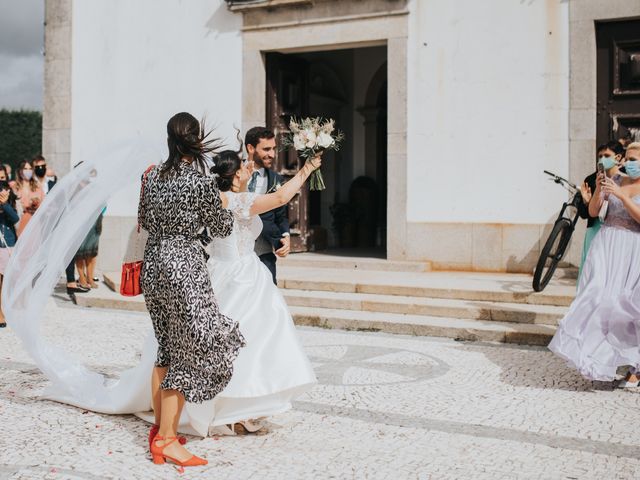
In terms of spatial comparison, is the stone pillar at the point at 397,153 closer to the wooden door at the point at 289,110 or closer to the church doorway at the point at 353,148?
the wooden door at the point at 289,110

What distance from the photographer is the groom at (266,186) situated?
5164 mm

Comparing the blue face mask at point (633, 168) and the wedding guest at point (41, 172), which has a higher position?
the wedding guest at point (41, 172)

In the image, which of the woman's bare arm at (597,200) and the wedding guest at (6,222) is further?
the wedding guest at (6,222)

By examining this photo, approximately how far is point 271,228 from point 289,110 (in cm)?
603

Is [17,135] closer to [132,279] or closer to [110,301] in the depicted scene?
[110,301]

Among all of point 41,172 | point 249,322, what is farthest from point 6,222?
point 249,322

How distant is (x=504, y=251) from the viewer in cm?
905

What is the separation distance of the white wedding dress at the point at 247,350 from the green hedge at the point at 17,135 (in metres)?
28.5

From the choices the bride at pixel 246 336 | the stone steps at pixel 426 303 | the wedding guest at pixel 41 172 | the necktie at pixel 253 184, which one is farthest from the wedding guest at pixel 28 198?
the bride at pixel 246 336

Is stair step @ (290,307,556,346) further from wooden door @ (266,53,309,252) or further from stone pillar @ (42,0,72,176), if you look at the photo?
stone pillar @ (42,0,72,176)

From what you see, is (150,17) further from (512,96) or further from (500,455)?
(500,455)

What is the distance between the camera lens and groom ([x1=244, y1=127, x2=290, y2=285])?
16.9 ft

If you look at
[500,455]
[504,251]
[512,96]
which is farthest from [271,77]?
[500,455]

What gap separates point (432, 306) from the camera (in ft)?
24.3
